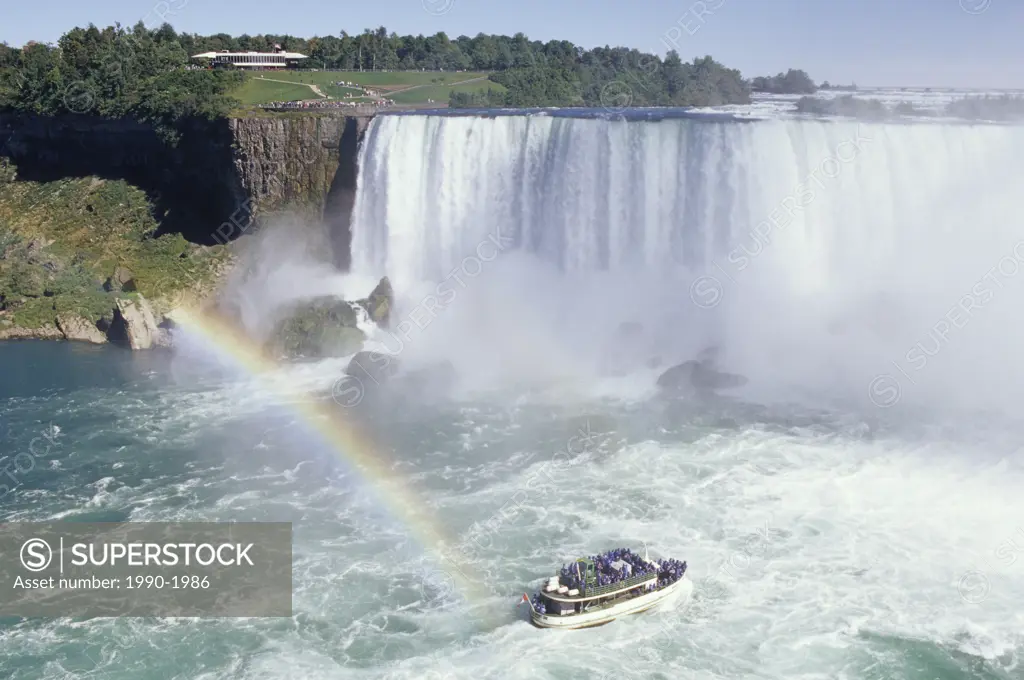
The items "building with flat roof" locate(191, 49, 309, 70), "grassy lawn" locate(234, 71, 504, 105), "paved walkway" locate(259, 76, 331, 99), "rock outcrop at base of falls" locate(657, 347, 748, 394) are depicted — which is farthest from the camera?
"building with flat roof" locate(191, 49, 309, 70)

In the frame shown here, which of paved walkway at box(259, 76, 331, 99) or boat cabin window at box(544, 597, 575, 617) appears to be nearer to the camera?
boat cabin window at box(544, 597, 575, 617)

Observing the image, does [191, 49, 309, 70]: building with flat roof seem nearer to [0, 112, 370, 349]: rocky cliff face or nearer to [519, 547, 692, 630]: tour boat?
[0, 112, 370, 349]: rocky cliff face

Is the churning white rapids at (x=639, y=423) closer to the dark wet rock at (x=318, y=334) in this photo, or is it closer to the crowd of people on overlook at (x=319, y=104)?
the dark wet rock at (x=318, y=334)

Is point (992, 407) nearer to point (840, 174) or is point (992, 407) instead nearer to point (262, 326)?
point (840, 174)

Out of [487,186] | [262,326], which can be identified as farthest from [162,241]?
[487,186]

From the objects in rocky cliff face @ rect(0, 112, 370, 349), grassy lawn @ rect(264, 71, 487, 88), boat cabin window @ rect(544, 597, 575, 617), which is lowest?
boat cabin window @ rect(544, 597, 575, 617)

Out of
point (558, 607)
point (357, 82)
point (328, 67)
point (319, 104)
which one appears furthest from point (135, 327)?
point (328, 67)

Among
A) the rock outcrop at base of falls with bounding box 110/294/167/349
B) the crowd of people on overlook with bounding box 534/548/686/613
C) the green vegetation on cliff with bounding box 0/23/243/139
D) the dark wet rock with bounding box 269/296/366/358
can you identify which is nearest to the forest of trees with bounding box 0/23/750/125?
the green vegetation on cliff with bounding box 0/23/243/139
